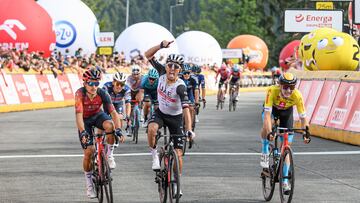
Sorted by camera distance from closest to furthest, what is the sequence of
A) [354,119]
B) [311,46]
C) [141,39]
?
[354,119] → [311,46] → [141,39]

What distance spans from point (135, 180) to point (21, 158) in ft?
14.2

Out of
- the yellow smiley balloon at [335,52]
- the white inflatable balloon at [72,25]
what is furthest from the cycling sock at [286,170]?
the white inflatable balloon at [72,25]

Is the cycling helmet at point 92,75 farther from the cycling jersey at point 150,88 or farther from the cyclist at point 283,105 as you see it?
the cycling jersey at point 150,88

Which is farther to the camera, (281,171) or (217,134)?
Result: (217,134)

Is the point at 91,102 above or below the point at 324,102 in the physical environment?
above

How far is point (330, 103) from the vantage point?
23734 millimetres

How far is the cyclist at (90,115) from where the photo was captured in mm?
12797

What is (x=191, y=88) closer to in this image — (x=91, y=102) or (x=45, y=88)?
(x=91, y=102)

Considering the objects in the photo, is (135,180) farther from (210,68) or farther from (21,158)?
(210,68)

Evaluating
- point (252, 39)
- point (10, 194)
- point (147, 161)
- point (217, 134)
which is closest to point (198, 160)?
point (147, 161)

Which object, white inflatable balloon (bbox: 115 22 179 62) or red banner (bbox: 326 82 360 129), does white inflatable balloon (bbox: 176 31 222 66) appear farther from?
red banner (bbox: 326 82 360 129)

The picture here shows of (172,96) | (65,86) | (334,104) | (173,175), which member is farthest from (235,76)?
(173,175)

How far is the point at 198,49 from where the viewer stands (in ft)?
228

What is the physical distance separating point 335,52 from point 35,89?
12.2 meters
